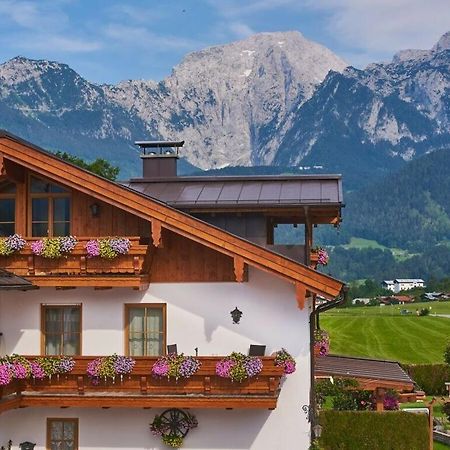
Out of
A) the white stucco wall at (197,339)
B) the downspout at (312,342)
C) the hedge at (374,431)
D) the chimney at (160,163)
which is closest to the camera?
the white stucco wall at (197,339)

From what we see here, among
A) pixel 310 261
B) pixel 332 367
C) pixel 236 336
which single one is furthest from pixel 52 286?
pixel 332 367

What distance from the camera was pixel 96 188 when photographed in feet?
62.0

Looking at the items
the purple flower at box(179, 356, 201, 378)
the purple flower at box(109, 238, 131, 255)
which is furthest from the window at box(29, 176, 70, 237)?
the purple flower at box(179, 356, 201, 378)

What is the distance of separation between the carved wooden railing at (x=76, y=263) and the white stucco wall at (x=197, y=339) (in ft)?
3.58

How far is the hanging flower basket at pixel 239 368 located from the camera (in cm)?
1823

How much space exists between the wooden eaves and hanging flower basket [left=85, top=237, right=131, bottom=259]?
714 mm

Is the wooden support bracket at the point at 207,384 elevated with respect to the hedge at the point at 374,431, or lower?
elevated

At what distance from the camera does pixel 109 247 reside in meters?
18.8

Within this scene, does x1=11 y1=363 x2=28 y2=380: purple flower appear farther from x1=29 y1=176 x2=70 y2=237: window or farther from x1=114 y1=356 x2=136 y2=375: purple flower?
x1=29 y1=176 x2=70 y2=237: window

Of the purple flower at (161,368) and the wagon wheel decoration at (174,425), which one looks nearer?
the purple flower at (161,368)

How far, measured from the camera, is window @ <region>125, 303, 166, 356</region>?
1981 cm

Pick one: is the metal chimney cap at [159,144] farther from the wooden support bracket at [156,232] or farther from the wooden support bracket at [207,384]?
the wooden support bracket at [207,384]

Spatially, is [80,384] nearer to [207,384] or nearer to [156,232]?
[207,384]

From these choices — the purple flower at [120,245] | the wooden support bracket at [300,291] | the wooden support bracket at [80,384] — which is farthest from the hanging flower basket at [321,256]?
the wooden support bracket at [80,384]
